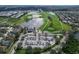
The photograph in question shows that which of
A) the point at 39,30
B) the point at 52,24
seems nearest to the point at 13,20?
the point at 39,30

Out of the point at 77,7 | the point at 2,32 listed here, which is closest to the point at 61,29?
the point at 77,7

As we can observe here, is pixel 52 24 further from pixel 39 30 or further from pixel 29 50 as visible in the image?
pixel 29 50

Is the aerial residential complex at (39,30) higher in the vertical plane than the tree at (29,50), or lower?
higher

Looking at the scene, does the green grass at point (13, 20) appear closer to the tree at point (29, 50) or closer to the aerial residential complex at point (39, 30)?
the aerial residential complex at point (39, 30)

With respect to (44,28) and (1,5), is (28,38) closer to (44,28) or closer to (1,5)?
(44,28)

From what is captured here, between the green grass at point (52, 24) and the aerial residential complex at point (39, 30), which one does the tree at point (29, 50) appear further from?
the green grass at point (52, 24)

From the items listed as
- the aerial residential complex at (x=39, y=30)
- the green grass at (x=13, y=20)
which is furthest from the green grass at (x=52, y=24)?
the green grass at (x=13, y=20)

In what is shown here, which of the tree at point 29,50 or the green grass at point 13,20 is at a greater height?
the green grass at point 13,20

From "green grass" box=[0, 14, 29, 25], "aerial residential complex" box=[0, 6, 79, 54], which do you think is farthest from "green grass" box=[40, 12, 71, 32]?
"green grass" box=[0, 14, 29, 25]

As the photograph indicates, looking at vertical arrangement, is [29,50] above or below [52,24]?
below

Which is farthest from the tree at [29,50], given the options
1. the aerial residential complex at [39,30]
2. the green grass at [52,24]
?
the green grass at [52,24]
